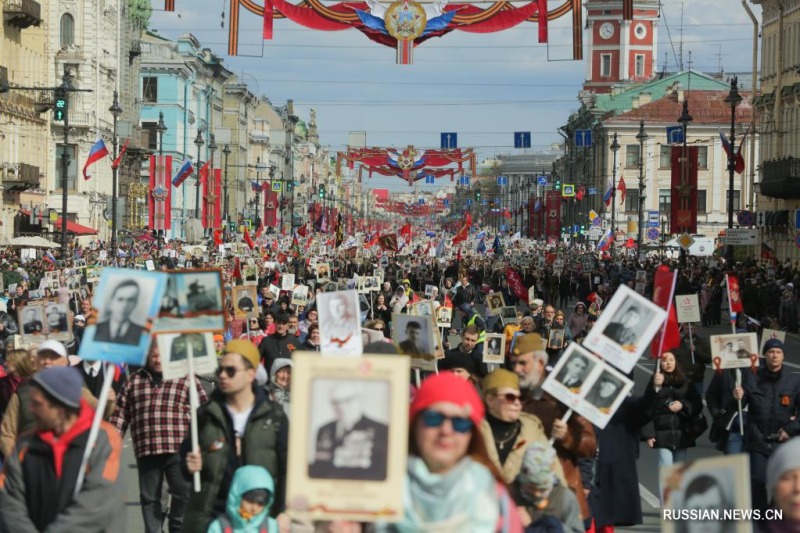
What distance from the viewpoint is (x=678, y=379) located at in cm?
1194

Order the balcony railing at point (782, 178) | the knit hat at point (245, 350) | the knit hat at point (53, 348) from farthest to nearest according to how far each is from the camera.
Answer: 1. the balcony railing at point (782, 178)
2. the knit hat at point (53, 348)
3. the knit hat at point (245, 350)

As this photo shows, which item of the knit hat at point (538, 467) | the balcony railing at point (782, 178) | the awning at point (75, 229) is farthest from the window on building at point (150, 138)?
the knit hat at point (538, 467)

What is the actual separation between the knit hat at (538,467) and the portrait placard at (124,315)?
6.24 ft

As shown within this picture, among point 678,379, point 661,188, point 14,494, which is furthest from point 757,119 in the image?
point 14,494

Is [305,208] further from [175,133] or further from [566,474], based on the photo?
[566,474]

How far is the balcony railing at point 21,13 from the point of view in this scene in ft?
192

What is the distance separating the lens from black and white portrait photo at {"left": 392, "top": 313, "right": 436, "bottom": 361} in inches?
506

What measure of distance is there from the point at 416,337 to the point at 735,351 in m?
2.50

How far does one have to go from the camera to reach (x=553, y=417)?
9.10 meters

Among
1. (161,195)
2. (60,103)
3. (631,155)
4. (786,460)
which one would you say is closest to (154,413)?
(786,460)

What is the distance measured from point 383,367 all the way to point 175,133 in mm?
98553

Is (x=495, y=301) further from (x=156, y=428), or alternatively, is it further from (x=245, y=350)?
(x=245, y=350)

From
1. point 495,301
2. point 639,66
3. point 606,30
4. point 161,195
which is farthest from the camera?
point 639,66

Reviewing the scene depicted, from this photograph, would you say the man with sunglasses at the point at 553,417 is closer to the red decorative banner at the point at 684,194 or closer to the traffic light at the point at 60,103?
the traffic light at the point at 60,103
